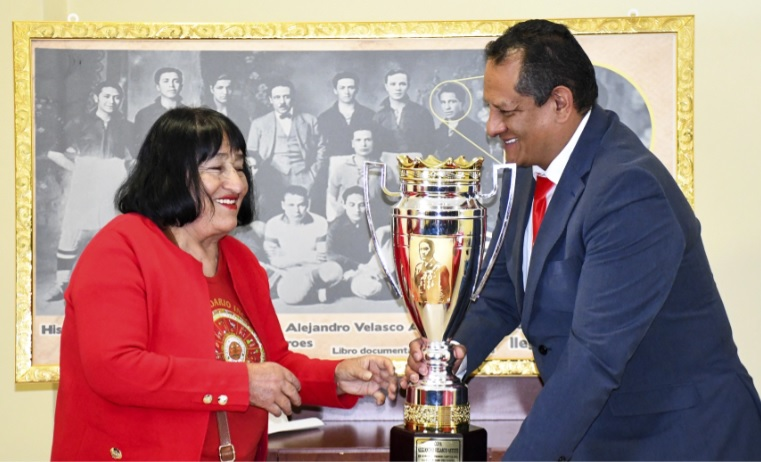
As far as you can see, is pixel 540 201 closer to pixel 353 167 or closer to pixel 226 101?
pixel 353 167

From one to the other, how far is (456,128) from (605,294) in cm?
109

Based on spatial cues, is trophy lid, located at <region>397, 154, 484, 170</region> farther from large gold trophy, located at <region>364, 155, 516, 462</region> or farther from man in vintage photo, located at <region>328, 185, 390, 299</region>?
man in vintage photo, located at <region>328, 185, 390, 299</region>

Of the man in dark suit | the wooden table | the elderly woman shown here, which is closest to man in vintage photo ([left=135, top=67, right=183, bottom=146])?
the elderly woman

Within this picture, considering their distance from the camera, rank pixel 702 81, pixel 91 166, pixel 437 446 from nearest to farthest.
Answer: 1. pixel 437 446
2. pixel 91 166
3. pixel 702 81

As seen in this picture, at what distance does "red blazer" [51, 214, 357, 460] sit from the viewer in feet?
6.35

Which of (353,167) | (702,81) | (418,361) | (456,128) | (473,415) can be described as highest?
(702,81)

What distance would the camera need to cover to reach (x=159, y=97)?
2.71m

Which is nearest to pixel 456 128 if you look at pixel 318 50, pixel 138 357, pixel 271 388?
pixel 318 50

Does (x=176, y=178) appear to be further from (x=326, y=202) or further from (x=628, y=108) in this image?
(x=628, y=108)

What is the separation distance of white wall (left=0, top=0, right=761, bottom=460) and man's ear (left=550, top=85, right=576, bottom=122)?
1001mm

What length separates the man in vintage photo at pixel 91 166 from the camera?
2686 millimetres

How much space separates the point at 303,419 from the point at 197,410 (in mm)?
764

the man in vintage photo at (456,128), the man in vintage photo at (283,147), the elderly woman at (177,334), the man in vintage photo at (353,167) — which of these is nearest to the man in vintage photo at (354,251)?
the man in vintage photo at (353,167)

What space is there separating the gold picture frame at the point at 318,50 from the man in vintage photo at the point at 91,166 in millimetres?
51
